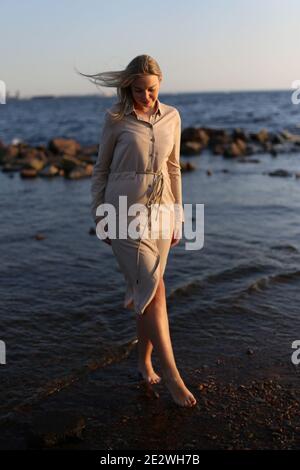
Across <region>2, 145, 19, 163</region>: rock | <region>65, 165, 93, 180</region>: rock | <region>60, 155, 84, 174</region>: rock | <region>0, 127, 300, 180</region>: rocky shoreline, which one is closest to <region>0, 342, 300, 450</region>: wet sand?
<region>65, 165, 93, 180</region>: rock

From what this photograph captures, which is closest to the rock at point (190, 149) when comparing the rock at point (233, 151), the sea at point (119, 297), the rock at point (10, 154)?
the rock at point (233, 151)

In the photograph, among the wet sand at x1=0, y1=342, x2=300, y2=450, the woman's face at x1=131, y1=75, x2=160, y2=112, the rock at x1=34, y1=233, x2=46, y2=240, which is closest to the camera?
the wet sand at x1=0, y1=342, x2=300, y2=450

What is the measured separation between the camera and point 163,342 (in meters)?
3.59

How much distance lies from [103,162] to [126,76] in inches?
21.3

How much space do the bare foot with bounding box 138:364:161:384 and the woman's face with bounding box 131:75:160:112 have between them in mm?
1798

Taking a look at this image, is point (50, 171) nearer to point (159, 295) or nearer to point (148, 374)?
point (148, 374)

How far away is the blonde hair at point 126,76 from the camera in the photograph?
10.8 ft

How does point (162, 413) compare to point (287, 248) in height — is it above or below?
below

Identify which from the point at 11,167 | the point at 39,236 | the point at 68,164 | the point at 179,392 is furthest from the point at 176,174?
the point at 11,167

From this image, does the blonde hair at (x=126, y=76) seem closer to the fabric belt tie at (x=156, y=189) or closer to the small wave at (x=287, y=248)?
the fabric belt tie at (x=156, y=189)

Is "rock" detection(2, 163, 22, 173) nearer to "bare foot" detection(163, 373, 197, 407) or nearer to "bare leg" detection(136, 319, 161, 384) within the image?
"bare leg" detection(136, 319, 161, 384)

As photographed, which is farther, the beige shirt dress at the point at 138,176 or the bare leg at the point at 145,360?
the bare leg at the point at 145,360

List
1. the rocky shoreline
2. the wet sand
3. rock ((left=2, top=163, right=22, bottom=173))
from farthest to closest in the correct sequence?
rock ((left=2, top=163, right=22, bottom=173)) < the rocky shoreline < the wet sand

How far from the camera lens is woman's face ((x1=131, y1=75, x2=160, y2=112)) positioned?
131 inches
